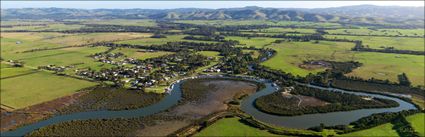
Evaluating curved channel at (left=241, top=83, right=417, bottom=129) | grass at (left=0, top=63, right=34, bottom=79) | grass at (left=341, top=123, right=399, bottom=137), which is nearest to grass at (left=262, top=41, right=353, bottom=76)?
curved channel at (left=241, top=83, right=417, bottom=129)

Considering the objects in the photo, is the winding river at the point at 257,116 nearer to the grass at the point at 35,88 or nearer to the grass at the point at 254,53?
the grass at the point at 35,88

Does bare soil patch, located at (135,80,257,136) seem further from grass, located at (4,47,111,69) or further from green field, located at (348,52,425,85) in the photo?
grass, located at (4,47,111,69)

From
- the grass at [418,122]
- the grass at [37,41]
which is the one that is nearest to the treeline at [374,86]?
the grass at [418,122]

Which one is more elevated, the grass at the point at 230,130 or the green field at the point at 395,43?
the green field at the point at 395,43

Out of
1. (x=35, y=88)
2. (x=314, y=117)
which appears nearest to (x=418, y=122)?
(x=314, y=117)

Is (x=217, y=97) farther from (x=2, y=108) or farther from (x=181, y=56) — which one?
(x=181, y=56)

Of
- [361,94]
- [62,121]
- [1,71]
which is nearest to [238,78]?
[361,94]
